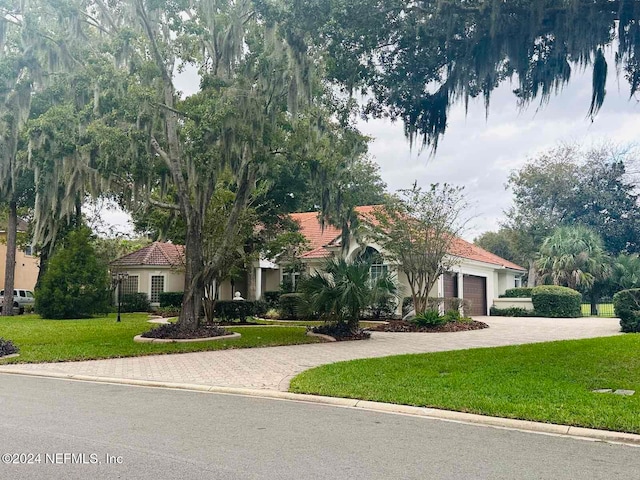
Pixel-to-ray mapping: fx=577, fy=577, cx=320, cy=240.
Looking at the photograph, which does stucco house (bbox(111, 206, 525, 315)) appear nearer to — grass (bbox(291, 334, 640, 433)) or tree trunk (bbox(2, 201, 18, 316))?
tree trunk (bbox(2, 201, 18, 316))

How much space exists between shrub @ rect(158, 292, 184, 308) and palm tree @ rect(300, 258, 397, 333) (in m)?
15.1

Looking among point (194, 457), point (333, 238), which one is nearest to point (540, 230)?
point (333, 238)

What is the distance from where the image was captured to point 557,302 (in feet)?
86.8

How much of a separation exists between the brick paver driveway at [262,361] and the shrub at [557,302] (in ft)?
30.7

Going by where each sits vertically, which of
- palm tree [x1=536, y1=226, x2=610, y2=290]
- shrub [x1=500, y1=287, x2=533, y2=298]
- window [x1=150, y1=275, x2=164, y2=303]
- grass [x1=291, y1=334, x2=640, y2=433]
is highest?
palm tree [x1=536, y1=226, x2=610, y2=290]

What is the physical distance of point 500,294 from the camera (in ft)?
108

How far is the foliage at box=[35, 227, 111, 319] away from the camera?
25.9m

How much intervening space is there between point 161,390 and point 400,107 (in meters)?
6.94

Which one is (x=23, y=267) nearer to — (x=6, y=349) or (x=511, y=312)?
(x=6, y=349)

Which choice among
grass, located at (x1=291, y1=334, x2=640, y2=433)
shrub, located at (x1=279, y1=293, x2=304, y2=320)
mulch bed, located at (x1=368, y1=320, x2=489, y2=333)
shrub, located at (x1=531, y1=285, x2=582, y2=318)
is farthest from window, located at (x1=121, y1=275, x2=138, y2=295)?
grass, located at (x1=291, y1=334, x2=640, y2=433)

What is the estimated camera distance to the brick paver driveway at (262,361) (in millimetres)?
9812

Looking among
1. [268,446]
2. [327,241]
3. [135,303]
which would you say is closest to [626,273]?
[327,241]

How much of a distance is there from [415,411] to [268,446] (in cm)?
230

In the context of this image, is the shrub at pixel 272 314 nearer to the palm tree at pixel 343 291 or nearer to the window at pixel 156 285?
the palm tree at pixel 343 291
